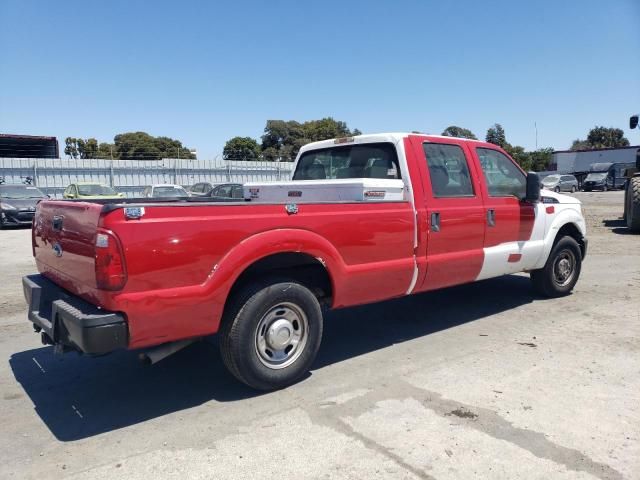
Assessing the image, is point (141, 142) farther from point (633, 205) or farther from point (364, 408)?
point (364, 408)

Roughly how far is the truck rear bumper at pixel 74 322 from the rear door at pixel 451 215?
2.83 meters

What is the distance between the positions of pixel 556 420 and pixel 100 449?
2934 mm

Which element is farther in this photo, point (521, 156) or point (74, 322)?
point (521, 156)

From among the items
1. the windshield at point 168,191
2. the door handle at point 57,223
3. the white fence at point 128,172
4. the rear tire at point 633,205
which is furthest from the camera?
the white fence at point 128,172

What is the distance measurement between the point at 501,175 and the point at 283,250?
3.24 m

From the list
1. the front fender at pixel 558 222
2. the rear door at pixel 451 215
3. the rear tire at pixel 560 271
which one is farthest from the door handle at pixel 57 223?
the rear tire at pixel 560 271

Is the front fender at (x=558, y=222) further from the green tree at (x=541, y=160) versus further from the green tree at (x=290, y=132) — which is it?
the green tree at (x=541, y=160)

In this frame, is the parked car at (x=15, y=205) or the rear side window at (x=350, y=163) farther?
the parked car at (x=15, y=205)

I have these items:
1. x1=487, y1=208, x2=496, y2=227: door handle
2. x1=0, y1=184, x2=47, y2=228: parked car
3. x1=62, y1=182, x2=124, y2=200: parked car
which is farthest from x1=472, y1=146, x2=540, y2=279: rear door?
x1=0, y1=184, x2=47, y2=228: parked car

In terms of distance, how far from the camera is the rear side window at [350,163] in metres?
5.13

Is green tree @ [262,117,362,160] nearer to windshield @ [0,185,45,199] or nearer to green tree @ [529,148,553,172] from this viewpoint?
green tree @ [529,148,553,172]

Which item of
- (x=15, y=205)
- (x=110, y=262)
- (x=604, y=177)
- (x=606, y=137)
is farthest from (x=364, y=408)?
(x=606, y=137)

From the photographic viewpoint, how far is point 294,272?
427 centimetres

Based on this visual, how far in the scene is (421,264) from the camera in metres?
4.89
